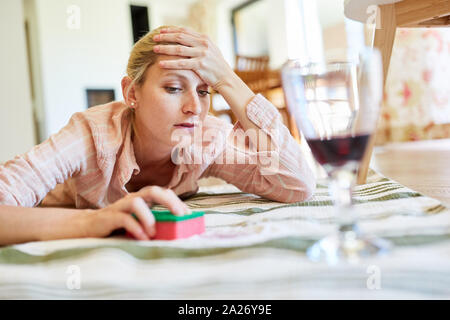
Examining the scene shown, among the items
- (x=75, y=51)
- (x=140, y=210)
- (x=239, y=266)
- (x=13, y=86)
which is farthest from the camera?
(x=75, y=51)

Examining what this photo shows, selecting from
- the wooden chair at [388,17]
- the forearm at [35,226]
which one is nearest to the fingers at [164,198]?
the forearm at [35,226]

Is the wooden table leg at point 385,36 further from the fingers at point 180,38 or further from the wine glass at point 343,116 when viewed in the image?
the wine glass at point 343,116

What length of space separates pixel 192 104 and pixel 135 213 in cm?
41

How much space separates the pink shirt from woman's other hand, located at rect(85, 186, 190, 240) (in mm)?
259

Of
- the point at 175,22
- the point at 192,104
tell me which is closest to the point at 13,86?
the point at 192,104

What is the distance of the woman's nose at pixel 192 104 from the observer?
2.99 ft

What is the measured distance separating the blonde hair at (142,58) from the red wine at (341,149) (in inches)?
24.4

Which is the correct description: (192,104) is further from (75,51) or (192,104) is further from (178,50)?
(75,51)

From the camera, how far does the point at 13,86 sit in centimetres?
385

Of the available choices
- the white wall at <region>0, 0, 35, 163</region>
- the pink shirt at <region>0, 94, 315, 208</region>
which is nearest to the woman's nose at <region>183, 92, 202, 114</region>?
the pink shirt at <region>0, 94, 315, 208</region>

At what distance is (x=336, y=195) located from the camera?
0.48m

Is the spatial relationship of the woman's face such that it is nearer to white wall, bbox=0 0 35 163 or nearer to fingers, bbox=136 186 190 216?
fingers, bbox=136 186 190 216

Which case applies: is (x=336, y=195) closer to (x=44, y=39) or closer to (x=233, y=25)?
(x=44, y=39)

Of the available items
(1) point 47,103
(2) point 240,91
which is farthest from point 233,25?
(2) point 240,91
